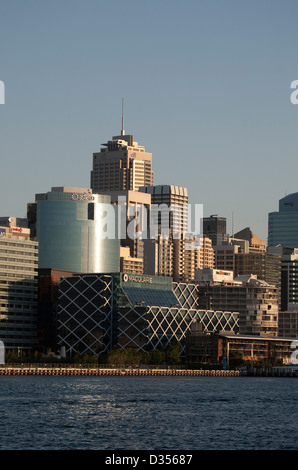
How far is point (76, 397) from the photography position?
601 feet

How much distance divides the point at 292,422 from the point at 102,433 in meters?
32.0

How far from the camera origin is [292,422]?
14675 cm

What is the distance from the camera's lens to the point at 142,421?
141125 millimetres

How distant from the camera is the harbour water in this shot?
117812mm

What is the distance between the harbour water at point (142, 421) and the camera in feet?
387
